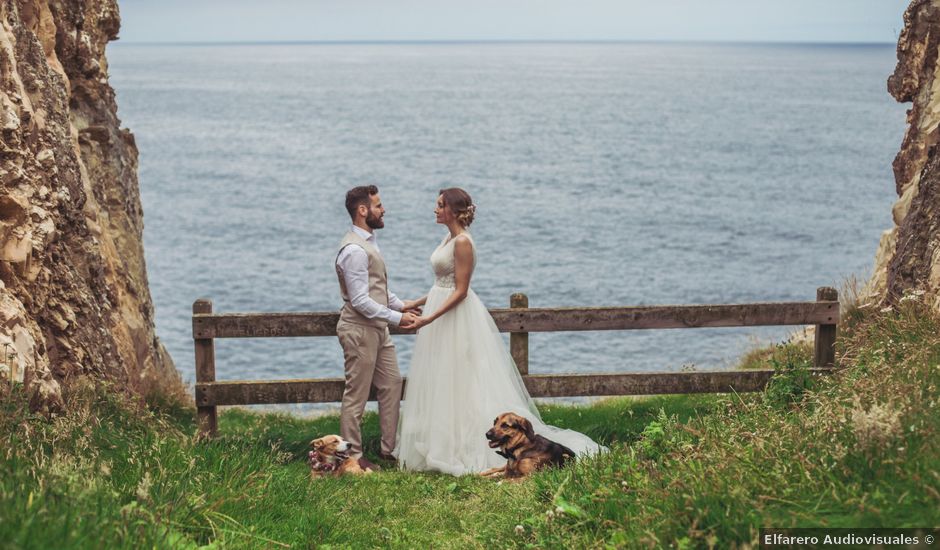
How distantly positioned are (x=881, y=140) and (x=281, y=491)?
77.4 metres

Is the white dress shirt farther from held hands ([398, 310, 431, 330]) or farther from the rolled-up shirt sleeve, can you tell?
held hands ([398, 310, 431, 330])

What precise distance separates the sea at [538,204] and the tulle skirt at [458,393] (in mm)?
5536

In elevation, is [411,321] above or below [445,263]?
below

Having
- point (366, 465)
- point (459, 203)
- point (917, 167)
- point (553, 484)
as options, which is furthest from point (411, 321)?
point (917, 167)

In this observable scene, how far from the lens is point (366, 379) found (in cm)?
977

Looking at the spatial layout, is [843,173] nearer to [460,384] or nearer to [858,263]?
[858,263]

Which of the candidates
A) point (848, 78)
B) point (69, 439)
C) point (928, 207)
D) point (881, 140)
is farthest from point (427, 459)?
point (848, 78)

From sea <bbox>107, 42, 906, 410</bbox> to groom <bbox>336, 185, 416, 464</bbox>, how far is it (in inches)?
240

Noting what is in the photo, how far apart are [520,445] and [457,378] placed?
1209 millimetres

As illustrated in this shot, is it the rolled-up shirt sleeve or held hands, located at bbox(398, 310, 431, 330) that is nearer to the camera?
the rolled-up shirt sleeve

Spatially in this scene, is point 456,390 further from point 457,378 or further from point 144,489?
point 144,489

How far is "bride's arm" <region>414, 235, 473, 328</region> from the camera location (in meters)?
9.62

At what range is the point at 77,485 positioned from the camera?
18.9 ft

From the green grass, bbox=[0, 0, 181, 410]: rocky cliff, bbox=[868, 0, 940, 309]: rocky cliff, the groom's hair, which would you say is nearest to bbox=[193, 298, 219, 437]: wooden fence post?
bbox=[0, 0, 181, 410]: rocky cliff
